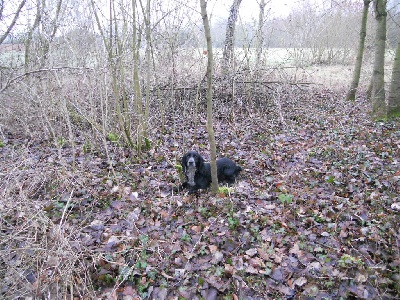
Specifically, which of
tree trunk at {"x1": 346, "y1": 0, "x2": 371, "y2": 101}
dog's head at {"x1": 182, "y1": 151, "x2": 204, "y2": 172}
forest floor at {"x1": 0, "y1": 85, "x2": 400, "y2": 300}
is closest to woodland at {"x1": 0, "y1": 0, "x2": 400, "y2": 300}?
forest floor at {"x1": 0, "y1": 85, "x2": 400, "y2": 300}

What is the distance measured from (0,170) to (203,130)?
15.9 feet

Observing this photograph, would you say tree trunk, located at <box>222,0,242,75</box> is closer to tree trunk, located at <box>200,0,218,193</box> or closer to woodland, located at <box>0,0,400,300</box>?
woodland, located at <box>0,0,400,300</box>

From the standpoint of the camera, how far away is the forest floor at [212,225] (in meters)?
3.11

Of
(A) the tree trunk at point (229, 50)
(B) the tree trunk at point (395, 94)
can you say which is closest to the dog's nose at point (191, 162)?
(A) the tree trunk at point (229, 50)

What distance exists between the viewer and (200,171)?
5.50 meters

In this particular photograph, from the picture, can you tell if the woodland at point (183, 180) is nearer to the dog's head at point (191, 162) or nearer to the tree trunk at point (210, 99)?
the tree trunk at point (210, 99)

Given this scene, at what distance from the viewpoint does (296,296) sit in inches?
118

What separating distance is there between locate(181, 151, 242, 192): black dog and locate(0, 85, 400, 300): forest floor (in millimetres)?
188

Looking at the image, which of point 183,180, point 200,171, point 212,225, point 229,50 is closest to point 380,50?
point 229,50

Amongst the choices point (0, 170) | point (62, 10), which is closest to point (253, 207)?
point (0, 170)

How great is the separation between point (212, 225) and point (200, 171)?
146 cm

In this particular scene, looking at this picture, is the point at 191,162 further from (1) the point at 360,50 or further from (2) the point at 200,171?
(1) the point at 360,50

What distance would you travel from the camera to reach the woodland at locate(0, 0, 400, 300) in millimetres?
3199

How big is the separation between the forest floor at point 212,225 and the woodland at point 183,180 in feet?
0.07
